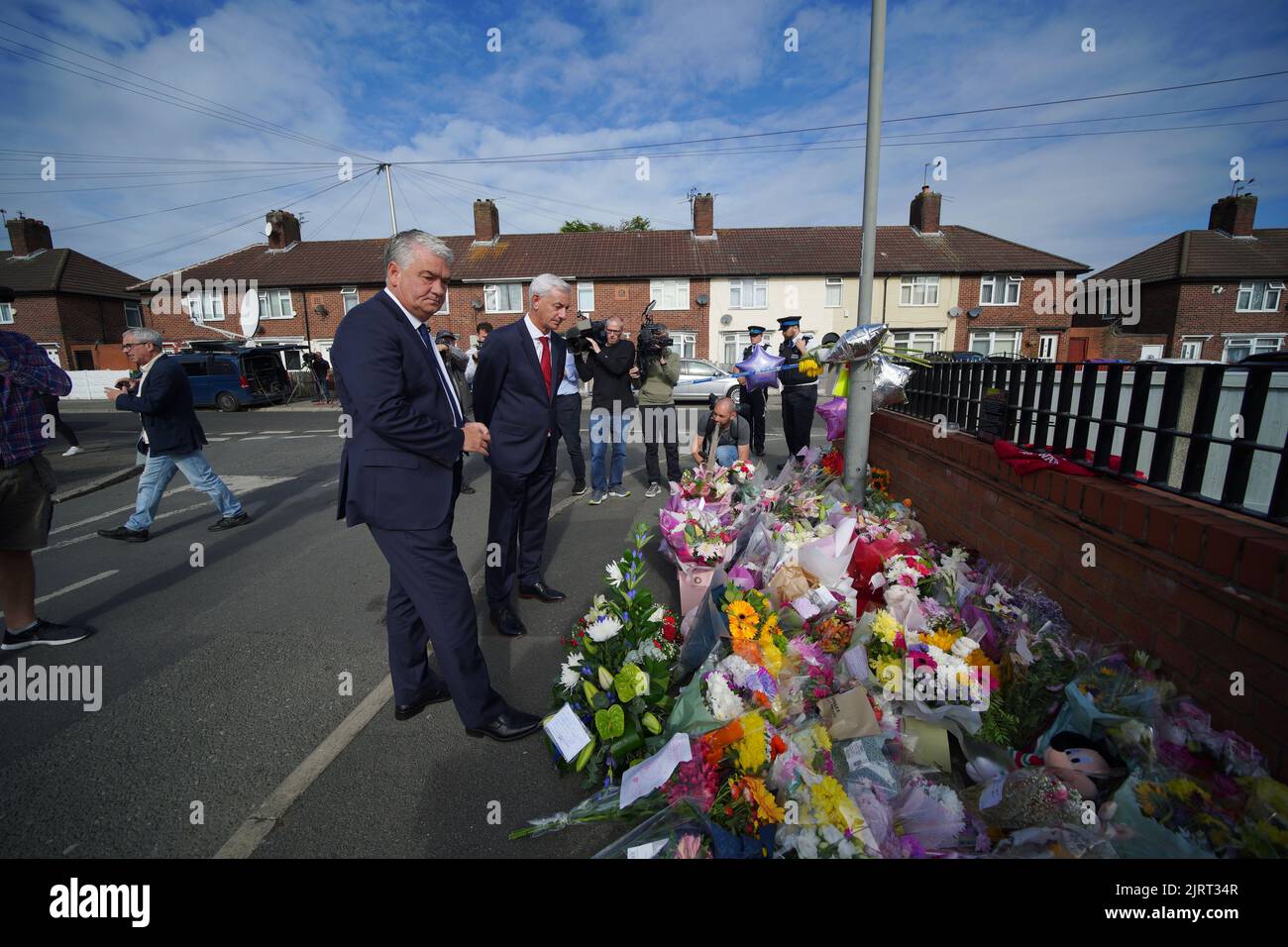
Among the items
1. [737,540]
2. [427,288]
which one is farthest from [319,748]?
[737,540]

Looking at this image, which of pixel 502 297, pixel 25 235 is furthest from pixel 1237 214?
pixel 25 235

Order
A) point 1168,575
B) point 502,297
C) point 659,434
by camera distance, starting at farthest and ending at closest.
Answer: point 502,297, point 659,434, point 1168,575

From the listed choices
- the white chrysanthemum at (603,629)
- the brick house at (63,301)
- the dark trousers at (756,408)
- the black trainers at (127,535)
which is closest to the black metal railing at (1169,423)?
the white chrysanthemum at (603,629)

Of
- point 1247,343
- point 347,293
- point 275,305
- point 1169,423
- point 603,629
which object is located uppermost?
point 347,293

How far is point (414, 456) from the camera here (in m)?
2.32

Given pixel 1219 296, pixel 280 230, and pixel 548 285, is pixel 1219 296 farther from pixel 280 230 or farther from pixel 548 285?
pixel 280 230

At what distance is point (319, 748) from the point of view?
2.47 meters

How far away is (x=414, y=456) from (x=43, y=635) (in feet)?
10.1

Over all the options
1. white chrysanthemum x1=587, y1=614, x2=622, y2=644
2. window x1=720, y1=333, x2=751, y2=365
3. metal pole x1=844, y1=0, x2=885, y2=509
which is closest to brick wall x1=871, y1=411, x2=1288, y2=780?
metal pole x1=844, y1=0, x2=885, y2=509

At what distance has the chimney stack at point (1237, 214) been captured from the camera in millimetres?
28219

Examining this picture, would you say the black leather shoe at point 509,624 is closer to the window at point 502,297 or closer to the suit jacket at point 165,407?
the suit jacket at point 165,407
